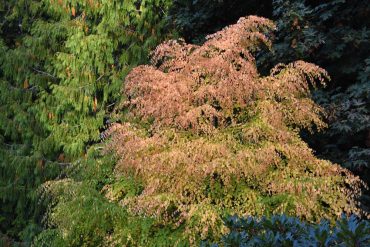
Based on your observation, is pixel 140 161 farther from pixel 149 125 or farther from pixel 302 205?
pixel 302 205

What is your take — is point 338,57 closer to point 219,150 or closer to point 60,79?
point 219,150

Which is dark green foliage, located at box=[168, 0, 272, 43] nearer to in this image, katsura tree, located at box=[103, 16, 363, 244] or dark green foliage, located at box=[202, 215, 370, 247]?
katsura tree, located at box=[103, 16, 363, 244]

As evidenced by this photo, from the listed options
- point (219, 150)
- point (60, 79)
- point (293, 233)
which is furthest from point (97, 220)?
point (60, 79)

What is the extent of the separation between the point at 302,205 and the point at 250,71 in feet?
4.39

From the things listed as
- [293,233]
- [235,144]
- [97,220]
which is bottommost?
[97,220]

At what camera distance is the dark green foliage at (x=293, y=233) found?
1936 millimetres

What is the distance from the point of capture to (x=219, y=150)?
4.00 meters

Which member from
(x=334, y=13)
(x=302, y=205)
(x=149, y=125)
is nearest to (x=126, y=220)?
Answer: (x=149, y=125)

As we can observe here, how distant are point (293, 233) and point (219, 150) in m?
1.74

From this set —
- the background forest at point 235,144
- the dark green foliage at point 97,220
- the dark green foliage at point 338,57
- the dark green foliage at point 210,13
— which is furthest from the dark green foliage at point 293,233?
the dark green foliage at point 210,13

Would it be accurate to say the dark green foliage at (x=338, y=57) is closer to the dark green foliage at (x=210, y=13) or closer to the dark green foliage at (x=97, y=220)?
the dark green foliage at (x=210, y=13)

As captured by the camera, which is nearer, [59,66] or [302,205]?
[302,205]

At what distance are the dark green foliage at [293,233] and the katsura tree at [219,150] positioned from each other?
4.48ft

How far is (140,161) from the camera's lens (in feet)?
13.5
